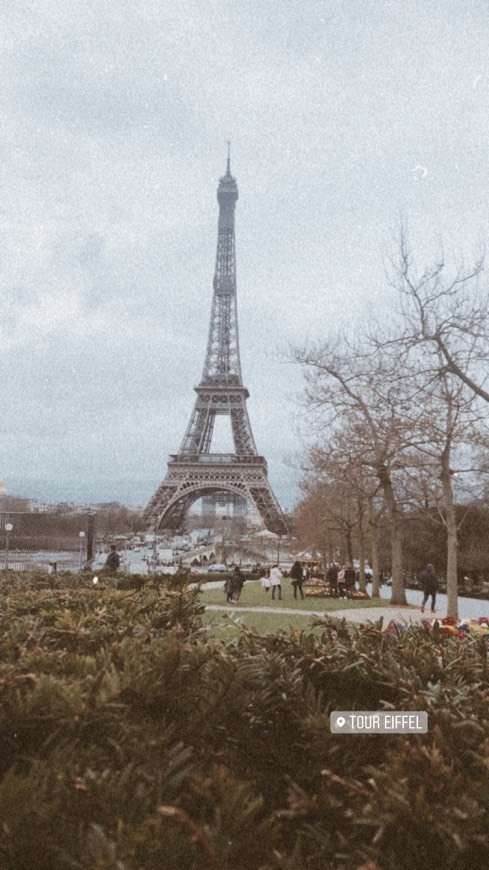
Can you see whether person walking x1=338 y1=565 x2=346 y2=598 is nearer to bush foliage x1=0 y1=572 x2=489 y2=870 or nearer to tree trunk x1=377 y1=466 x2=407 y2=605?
tree trunk x1=377 y1=466 x2=407 y2=605

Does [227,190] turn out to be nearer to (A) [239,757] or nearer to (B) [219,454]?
(B) [219,454]

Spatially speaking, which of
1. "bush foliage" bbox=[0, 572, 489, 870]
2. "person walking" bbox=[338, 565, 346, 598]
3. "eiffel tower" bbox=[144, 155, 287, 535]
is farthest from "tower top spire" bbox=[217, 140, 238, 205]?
"bush foliage" bbox=[0, 572, 489, 870]

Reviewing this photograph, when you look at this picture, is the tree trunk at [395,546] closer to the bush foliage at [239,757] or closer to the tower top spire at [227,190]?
the bush foliage at [239,757]

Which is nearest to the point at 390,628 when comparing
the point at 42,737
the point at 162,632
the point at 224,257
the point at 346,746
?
the point at 162,632

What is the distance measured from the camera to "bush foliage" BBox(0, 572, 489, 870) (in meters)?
1.97

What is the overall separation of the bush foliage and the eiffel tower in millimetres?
68493

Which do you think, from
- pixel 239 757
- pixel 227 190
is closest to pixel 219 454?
pixel 227 190

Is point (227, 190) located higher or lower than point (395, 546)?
higher

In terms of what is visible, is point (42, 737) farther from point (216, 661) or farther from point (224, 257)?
point (224, 257)

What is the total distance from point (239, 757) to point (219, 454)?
75.4 meters

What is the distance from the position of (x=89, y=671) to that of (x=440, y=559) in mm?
50582

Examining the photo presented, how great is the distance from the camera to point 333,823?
2361 mm

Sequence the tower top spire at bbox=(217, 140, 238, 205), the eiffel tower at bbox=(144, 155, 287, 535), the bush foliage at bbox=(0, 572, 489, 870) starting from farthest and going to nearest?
the tower top spire at bbox=(217, 140, 238, 205)
the eiffel tower at bbox=(144, 155, 287, 535)
the bush foliage at bbox=(0, 572, 489, 870)

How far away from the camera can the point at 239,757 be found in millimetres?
3232
